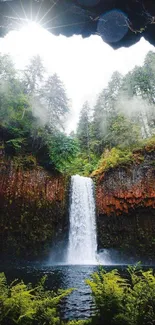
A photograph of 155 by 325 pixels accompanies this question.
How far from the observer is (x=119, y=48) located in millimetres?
4656

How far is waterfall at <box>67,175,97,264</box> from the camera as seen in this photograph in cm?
2022

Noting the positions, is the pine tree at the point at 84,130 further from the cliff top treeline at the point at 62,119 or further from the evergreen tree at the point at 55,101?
the evergreen tree at the point at 55,101

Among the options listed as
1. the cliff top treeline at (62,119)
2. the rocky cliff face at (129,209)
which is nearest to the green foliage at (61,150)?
the cliff top treeline at (62,119)

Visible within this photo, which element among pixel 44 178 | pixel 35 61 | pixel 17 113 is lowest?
pixel 44 178

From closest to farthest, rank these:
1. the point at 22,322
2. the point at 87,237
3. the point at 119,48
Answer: the point at 22,322, the point at 119,48, the point at 87,237

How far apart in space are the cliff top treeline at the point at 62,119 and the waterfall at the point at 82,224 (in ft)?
7.32

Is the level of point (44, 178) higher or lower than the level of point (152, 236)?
higher

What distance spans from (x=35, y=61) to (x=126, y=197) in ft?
62.5

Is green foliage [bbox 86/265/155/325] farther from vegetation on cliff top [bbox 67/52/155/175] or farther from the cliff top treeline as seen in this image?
vegetation on cliff top [bbox 67/52/155/175]

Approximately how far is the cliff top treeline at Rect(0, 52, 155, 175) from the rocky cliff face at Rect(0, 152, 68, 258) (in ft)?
3.83

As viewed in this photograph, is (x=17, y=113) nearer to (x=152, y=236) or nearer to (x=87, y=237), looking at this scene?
(x=87, y=237)

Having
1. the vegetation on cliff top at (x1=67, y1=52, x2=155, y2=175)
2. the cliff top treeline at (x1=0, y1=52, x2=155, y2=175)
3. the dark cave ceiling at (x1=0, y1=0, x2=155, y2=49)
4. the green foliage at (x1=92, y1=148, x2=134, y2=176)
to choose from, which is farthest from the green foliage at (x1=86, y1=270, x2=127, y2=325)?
the vegetation on cliff top at (x1=67, y1=52, x2=155, y2=175)

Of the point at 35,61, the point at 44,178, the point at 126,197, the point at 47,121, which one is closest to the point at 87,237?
the point at 126,197

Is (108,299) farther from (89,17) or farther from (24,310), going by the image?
(89,17)
